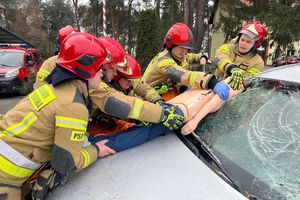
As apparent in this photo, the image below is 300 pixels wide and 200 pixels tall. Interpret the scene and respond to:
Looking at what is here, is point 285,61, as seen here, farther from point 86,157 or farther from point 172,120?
point 86,157

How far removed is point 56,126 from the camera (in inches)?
58.8

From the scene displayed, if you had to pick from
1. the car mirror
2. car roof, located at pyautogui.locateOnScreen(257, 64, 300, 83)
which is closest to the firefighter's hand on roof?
car roof, located at pyautogui.locateOnScreen(257, 64, 300, 83)

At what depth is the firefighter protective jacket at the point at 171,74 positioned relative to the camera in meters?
2.20

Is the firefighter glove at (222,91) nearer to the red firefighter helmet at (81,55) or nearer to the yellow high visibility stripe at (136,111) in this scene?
the yellow high visibility stripe at (136,111)

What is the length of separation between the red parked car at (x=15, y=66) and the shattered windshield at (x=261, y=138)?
8886 mm

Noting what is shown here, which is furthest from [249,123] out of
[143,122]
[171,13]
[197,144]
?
[171,13]

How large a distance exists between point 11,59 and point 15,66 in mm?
488

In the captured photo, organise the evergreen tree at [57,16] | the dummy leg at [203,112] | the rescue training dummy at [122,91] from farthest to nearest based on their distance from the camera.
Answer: the evergreen tree at [57,16] → the rescue training dummy at [122,91] → the dummy leg at [203,112]

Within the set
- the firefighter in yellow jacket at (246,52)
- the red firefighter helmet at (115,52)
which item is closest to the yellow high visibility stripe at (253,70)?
the firefighter in yellow jacket at (246,52)

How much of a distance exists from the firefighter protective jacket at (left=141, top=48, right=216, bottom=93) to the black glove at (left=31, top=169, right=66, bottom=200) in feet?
3.58

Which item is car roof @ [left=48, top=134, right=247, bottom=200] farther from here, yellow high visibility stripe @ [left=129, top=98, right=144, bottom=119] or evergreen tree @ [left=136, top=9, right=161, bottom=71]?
evergreen tree @ [left=136, top=9, right=161, bottom=71]

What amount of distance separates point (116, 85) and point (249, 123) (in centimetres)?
105

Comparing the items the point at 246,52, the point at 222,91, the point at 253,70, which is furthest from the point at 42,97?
the point at 246,52

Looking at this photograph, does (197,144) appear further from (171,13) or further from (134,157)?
(171,13)
